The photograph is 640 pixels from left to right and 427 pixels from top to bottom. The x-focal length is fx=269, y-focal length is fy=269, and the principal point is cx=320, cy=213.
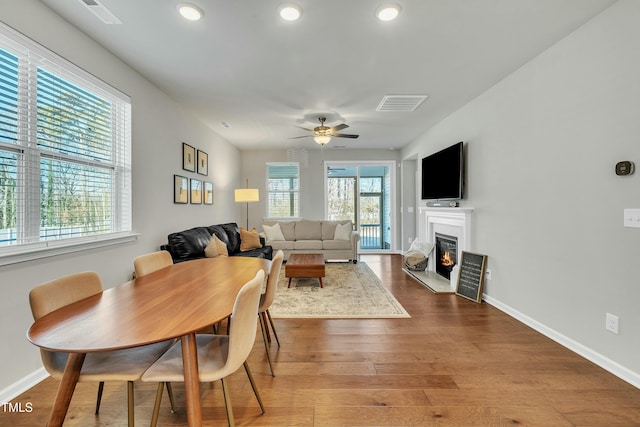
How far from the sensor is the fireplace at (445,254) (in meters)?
4.07

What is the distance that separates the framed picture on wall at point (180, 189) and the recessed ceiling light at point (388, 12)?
3.05 m

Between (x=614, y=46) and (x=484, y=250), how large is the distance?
7.16 ft

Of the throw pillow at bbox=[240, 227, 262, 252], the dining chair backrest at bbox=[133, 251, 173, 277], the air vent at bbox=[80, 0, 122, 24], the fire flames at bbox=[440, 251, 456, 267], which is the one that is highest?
the air vent at bbox=[80, 0, 122, 24]

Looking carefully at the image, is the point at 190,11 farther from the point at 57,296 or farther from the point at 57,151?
the point at 57,296

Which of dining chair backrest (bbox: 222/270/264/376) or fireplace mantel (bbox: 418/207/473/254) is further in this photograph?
fireplace mantel (bbox: 418/207/473/254)

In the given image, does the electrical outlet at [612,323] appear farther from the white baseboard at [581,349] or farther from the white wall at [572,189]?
the white baseboard at [581,349]

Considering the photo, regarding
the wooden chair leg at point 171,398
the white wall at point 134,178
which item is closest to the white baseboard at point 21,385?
the white wall at point 134,178

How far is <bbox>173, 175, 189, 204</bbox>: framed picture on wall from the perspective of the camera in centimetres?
362

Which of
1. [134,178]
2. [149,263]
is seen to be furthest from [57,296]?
[134,178]

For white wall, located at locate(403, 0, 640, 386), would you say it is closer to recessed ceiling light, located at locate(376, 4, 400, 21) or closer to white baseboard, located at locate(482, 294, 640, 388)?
white baseboard, located at locate(482, 294, 640, 388)

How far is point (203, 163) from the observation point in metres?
4.52

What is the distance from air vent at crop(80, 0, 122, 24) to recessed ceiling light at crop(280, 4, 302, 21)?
49.1 inches

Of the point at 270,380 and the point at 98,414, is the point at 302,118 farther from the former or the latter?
the point at 98,414

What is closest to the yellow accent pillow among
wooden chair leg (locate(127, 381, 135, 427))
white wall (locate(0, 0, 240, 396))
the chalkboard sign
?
white wall (locate(0, 0, 240, 396))
